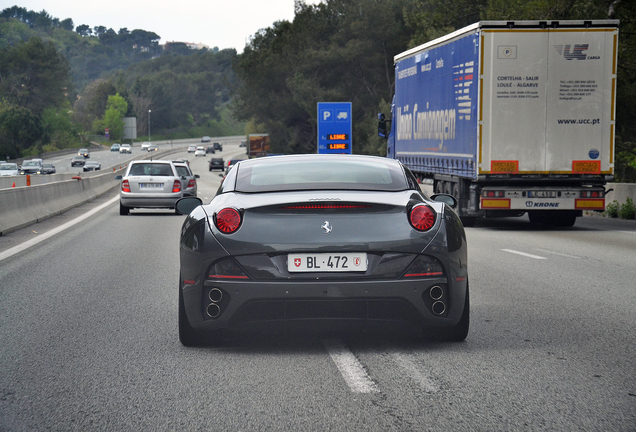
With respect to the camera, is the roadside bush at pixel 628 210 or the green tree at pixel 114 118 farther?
the green tree at pixel 114 118

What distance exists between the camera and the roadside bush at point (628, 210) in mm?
21359

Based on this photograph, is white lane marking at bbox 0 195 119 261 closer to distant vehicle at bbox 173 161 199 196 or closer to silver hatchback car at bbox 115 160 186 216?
silver hatchback car at bbox 115 160 186 216

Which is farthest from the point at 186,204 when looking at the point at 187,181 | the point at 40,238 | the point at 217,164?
the point at 217,164

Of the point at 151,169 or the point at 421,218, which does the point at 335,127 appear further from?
the point at 421,218

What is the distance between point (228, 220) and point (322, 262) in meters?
0.70

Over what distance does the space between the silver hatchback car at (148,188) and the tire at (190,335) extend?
1730 cm

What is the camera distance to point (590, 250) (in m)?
13.7

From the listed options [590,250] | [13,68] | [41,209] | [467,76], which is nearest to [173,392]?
[590,250]

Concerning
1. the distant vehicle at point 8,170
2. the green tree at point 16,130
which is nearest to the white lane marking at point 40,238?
the distant vehicle at point 8,170

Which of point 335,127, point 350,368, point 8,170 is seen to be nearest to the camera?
point 350,368

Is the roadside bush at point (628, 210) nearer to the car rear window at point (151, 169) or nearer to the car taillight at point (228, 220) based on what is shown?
the car rear window at point (151, 169)

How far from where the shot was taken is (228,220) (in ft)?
19.2

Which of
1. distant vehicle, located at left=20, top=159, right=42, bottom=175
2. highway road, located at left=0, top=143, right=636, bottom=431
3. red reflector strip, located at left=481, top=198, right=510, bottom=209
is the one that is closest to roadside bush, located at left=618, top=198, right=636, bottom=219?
red reflector strip, located at left=481, top=198, right=510, bottom=209

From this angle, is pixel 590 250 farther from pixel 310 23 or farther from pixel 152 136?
pixel 152 136
